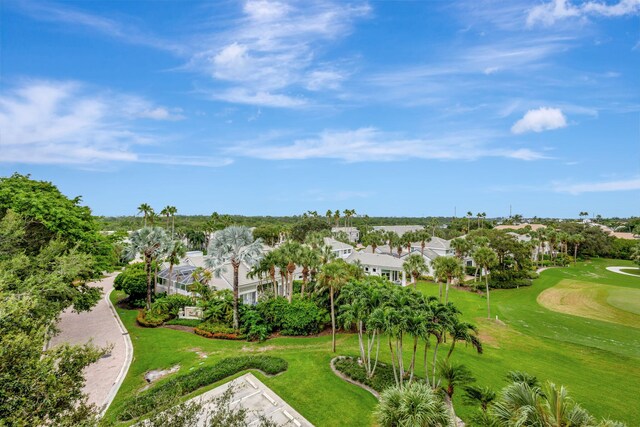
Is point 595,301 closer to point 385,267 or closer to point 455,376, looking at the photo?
point 385,267

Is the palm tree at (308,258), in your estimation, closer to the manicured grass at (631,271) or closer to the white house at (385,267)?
the white house at (385,267)

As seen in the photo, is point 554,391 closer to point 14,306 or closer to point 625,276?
point 14,306

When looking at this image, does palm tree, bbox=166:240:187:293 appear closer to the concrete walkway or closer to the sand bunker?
the concrete walkway

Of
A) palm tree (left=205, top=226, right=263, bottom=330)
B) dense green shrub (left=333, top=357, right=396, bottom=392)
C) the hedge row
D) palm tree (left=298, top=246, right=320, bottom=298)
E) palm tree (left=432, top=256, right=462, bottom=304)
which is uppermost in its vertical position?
palm tree (left=205, top=226, right=263, bottom=330)

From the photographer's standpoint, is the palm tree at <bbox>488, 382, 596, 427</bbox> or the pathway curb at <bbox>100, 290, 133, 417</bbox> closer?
the palm tree at <bbox>488, 382, 596, 427</bbox>

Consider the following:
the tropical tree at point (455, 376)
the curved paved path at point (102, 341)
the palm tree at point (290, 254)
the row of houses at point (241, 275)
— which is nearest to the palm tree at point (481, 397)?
Answer: the tropical tree at point (455, 376)

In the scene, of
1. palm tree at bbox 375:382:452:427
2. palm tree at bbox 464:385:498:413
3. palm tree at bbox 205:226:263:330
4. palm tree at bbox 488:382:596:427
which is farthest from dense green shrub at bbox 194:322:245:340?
palm tree at bbox 488:382:596:427
